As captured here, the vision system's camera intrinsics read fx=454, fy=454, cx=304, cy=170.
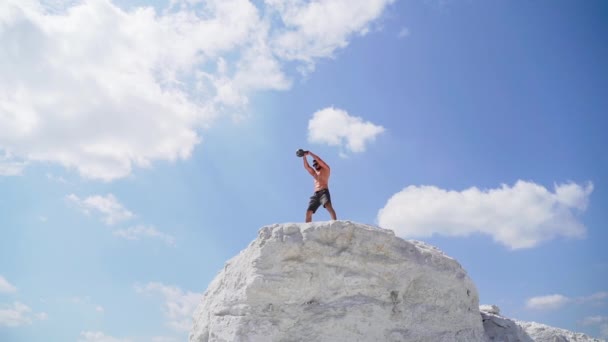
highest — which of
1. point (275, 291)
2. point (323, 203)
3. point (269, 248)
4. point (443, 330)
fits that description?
point (323, 203)

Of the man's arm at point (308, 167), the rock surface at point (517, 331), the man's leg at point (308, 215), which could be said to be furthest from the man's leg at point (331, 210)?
the rock surface at point (517, 331)

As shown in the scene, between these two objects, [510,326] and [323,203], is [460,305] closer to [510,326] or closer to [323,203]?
[510,326]

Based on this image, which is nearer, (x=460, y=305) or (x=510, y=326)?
(x=460, y=305)

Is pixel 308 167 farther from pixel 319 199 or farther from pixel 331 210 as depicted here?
pixel 331 210

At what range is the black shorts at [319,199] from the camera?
10898mm

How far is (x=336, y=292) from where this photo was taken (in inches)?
352

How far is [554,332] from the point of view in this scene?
12.3m

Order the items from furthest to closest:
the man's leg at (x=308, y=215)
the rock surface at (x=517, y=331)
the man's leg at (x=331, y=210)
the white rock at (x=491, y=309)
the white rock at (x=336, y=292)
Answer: the white rock at (x=491, y=309)
the man's leg at (x=308, y=215)
the man's leg at (x=331, y=210)
the rock surface at (x=517, y=331)
the white rock at (x=336, y=292)

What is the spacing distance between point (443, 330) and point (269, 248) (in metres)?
3.94

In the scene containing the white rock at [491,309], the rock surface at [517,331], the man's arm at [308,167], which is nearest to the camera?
the rock surface at [517,331]

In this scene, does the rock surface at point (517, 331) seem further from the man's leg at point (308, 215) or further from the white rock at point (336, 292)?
the man's leg at point (308, 215)

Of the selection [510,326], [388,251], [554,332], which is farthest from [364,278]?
[554,332]

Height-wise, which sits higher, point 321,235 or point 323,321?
point 321,235

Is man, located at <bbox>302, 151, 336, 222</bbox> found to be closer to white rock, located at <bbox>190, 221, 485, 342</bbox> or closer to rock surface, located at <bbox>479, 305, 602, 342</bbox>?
white rock, located at <bbox>190, 221, 485, 342</bbox>
